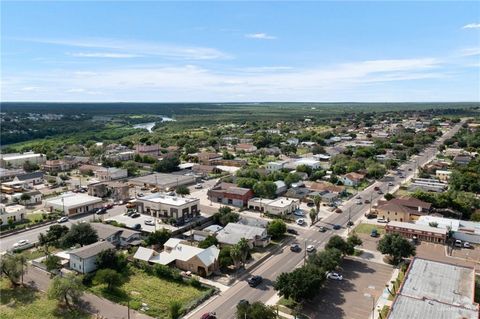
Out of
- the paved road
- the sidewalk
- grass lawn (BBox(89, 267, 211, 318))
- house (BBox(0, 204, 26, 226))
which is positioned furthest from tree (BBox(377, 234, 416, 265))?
house (BBox(0, 204, 26, 226))

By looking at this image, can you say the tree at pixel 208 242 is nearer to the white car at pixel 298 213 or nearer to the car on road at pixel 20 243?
the white car at pixel 298 213

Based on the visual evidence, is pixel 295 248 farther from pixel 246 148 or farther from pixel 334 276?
pixel 246 148

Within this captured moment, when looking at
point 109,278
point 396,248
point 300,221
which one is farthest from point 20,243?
point 396,248

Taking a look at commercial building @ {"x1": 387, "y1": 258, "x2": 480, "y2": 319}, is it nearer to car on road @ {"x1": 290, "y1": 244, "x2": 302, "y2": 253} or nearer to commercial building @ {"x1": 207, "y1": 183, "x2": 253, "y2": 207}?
car on road @ {"x1": 290, "y1": 244, "x2": 302, "y2": 253}

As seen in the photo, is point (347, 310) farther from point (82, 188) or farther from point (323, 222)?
point (82, 188)

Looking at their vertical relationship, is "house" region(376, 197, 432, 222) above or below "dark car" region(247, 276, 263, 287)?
above

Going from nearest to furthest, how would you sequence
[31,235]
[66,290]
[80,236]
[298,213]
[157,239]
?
[66,290] → [80,236] → [157,239] → [31,235] → [298,213]

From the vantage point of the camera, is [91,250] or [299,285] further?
[91,250]
